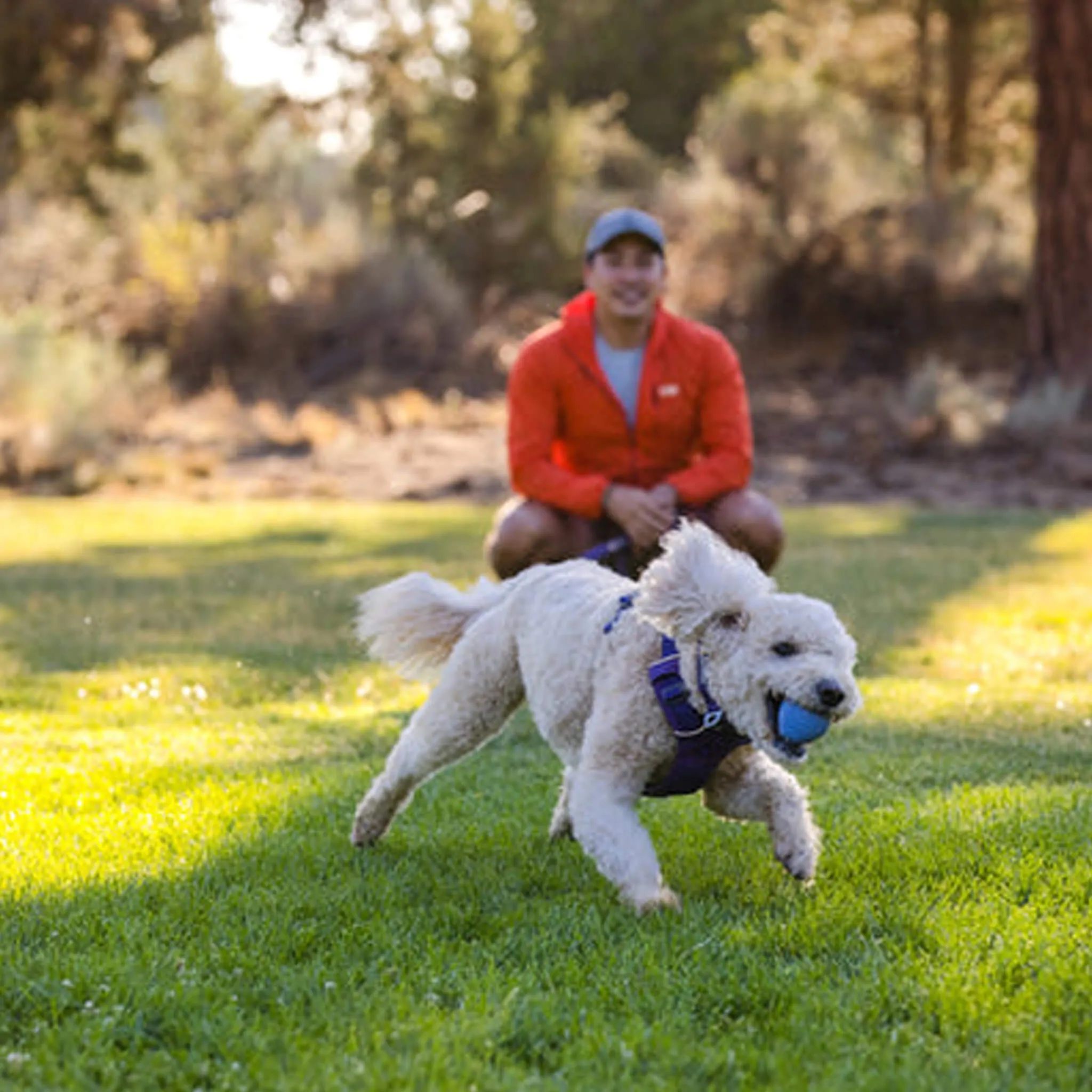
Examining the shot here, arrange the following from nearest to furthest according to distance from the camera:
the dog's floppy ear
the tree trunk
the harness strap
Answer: the dog's floppy ear, the harness strap, the tree trunk

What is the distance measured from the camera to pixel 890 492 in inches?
596

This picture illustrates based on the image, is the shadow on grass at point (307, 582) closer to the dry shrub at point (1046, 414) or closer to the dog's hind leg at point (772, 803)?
the dry shrub at point (1046, 414)

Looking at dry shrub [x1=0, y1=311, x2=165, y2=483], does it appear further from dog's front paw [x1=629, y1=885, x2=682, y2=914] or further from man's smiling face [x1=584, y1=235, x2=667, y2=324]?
dog's front paw [x1=629, y1=885, x2=682, y2=914]

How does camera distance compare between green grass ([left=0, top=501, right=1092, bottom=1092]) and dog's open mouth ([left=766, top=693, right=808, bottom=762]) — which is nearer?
green grass ([left=0, top=501, right=1092, bottom=1092])

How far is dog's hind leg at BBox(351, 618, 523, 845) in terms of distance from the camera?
488 centimetres

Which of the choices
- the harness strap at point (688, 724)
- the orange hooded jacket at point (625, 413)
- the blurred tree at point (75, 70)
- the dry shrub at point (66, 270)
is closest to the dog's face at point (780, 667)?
the harness strap at point (688, 724)

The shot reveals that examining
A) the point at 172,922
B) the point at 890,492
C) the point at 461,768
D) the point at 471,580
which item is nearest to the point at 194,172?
the point at 890,492

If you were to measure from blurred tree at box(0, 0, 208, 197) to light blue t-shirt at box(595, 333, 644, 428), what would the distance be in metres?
14.8

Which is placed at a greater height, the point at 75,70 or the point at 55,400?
the point at 75,70

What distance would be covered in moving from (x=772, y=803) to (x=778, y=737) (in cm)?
57

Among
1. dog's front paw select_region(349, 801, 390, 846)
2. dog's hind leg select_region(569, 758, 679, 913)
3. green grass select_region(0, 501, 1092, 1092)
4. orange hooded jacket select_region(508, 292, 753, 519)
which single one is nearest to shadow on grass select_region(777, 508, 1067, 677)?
green grass select_region(0, 501, 1092, 1092)

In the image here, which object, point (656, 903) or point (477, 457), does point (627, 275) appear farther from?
point (477, 457)

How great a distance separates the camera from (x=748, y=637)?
4.07 metres

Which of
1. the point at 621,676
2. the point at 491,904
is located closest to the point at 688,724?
the point at 621,676
